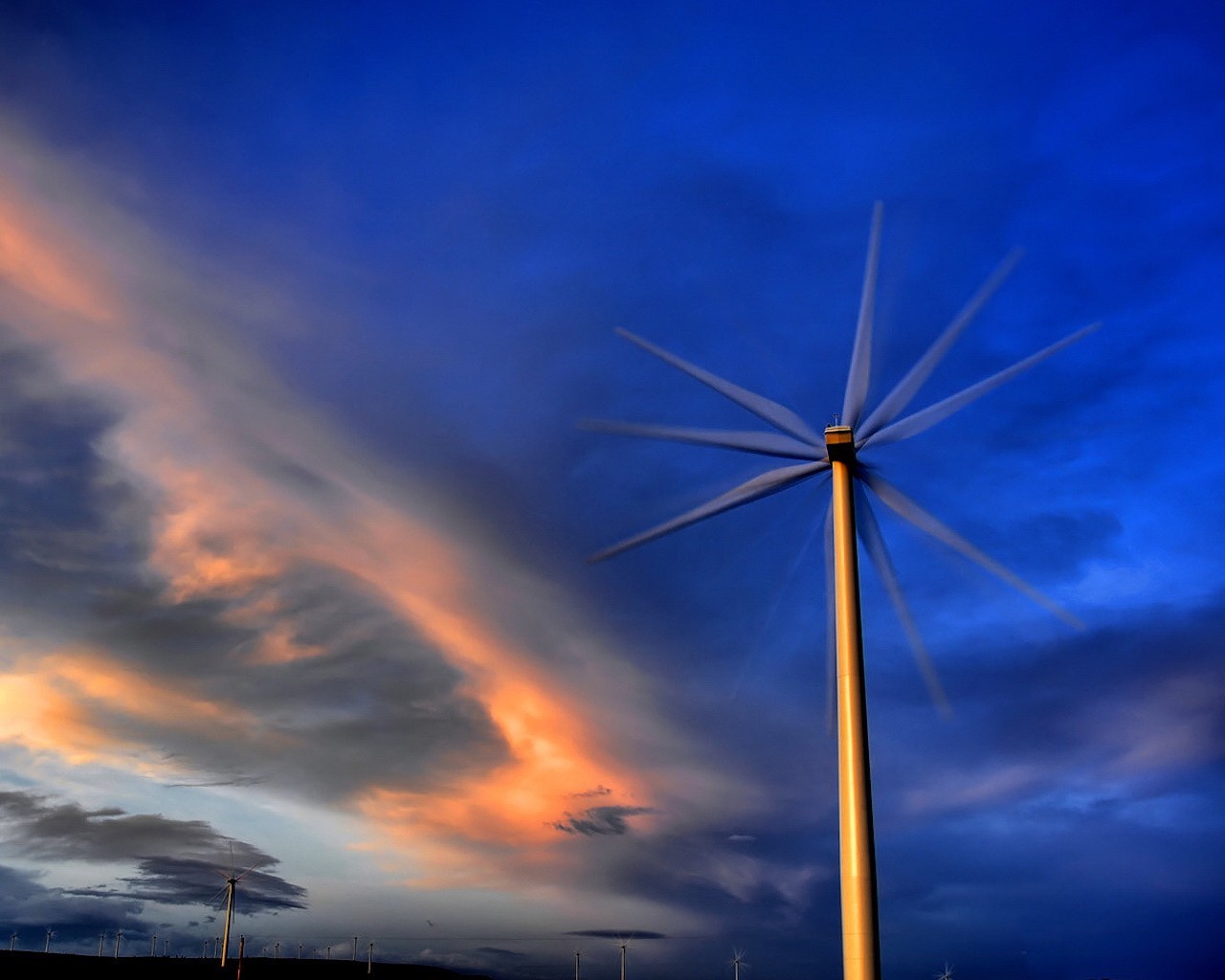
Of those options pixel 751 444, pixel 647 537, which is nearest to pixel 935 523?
pixel 751 444

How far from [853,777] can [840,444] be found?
52.3 feet

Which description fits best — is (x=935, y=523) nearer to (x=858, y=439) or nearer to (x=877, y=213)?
(x=858, y=439)

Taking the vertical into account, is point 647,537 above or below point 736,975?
above

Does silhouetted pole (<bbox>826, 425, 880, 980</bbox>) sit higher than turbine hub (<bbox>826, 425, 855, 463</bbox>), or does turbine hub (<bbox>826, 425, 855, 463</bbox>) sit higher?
turbine hub (<bbox>826, 425, 855, 463</bbox>)

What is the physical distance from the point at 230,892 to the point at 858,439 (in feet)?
529

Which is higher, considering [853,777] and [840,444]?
[840,444]

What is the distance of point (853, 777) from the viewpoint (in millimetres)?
45719

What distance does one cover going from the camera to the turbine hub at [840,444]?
2092 inches

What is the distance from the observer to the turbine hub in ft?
174

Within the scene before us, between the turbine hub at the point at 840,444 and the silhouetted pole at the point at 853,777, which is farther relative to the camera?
the turbine hub at the point at 840,444

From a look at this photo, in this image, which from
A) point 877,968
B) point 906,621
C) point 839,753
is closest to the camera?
point 877,968

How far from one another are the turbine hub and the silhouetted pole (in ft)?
6.37

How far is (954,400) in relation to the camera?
2093 inches

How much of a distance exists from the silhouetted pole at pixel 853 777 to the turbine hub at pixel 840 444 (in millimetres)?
1942
